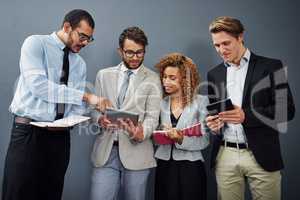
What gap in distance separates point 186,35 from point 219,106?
2.66ft

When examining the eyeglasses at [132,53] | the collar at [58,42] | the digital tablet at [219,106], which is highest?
the collar at [58,42]

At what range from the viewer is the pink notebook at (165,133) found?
76.3 inches

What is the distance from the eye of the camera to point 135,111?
1999 mm

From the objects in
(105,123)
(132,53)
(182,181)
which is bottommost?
(182,181)

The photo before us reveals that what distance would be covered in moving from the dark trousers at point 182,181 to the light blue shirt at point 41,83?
767 mm

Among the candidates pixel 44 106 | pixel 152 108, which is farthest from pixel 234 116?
pixel 44 106

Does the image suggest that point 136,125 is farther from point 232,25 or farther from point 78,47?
point 232,25

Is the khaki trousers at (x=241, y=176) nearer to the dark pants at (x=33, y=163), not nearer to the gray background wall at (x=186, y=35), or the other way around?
the gray background wall at (x=186, y=35)

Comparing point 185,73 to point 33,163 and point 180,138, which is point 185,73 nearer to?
point 180,138

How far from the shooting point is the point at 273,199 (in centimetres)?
184

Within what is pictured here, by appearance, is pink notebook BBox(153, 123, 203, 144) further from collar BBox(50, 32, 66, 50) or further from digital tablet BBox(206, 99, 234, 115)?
collar BBox(50, 32, 66, 50)

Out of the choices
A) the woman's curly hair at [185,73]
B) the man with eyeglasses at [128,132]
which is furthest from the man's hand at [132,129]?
the woman's curly hair at [185,73]

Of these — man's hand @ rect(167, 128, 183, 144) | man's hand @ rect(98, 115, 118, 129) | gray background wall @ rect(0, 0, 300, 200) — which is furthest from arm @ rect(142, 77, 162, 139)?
gray background wall @ rect(0, 0, 300, 200)

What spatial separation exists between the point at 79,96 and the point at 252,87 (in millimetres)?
1091
